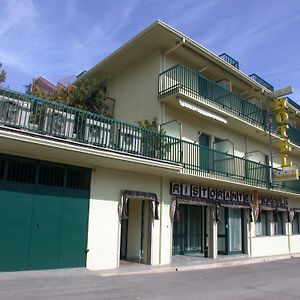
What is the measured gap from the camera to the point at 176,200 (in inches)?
600

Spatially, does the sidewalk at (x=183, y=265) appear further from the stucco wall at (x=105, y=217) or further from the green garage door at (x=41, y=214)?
the green garage door at (x=41, y=214)

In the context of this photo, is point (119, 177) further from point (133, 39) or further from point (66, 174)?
point (133, 39)

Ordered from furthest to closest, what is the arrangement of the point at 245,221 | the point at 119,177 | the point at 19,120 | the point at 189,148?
the point at 245,221 < the point at 189,148 < the point at 119,177 < the point at 19,120

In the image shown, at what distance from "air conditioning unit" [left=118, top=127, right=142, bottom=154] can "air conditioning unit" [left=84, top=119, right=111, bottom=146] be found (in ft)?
1.82

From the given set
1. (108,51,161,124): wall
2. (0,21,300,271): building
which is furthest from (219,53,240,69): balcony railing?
Result: (108,51,161,124): wall

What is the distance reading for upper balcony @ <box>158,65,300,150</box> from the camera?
15812mm

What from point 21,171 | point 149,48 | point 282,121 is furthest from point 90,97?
point 282,121

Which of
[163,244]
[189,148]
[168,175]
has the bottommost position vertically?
[163,244]

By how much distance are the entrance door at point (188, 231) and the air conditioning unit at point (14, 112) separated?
31.1 feet

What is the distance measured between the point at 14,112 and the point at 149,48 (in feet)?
28.1

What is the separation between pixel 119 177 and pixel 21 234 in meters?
4.12

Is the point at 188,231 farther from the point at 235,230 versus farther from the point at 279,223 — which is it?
the point at 279,223

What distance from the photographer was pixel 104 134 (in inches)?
478

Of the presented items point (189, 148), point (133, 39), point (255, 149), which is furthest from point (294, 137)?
point (133, 39)
